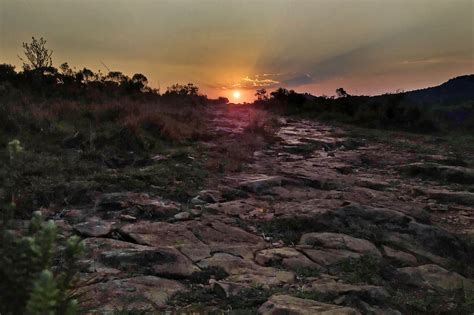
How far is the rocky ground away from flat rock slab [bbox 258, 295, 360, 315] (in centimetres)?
1

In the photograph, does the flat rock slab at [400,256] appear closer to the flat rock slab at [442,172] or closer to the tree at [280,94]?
the flat rock slab at [442,172]

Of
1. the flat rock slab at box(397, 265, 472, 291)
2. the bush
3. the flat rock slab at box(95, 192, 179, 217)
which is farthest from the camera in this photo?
the flat rock slab at box(95, 192, 179, 217)

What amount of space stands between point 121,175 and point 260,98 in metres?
24.9

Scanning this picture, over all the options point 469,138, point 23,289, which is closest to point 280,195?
point 23,289

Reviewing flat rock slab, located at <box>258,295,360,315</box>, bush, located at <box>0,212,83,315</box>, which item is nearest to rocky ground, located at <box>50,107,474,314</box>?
flat rock slab, located at <box>258,295,360,315</box>

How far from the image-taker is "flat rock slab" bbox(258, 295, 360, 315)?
3274mm

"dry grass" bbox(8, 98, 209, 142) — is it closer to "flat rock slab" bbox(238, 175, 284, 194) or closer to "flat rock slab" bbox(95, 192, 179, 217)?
"flat rock slab" bbox(238, 175, 284, 194)

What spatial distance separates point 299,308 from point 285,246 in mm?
1819

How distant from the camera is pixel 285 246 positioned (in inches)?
202

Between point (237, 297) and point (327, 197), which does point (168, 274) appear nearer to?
point (237, 297)

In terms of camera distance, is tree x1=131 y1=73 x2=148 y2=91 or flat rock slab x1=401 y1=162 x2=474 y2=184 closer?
flat rock slab x1=401 y1=162 x2=474 y2=184

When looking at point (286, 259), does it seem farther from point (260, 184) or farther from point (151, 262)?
point (260, 184)

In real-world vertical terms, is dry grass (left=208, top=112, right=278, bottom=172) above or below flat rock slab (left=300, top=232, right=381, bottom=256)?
above

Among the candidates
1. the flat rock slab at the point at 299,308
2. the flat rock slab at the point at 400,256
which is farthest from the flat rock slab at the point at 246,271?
the flat rock slab at the point at 400,256
